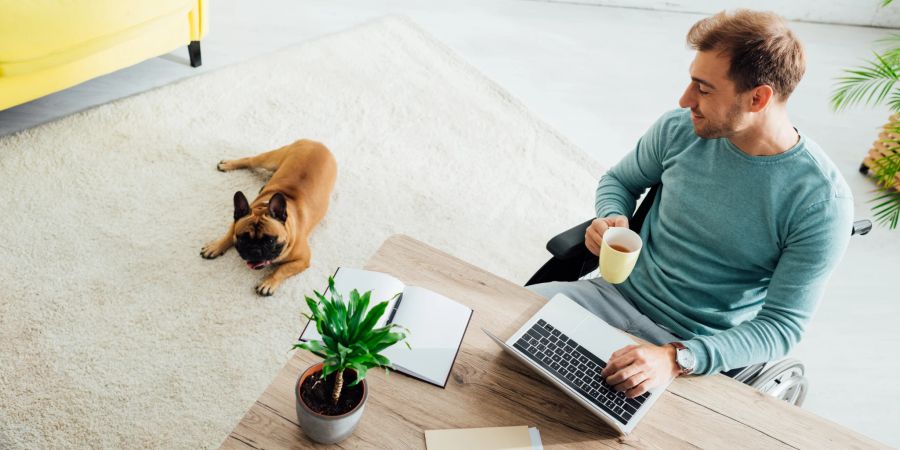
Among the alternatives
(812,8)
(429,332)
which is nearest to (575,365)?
(429,332)

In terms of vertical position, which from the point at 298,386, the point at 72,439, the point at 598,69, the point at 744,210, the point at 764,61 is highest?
the point at 764,61

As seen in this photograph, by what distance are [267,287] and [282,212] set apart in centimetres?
31

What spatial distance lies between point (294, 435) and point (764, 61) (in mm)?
1247

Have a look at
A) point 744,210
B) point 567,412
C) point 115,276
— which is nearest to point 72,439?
point 115,276

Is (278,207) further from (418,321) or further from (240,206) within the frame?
(418,321)

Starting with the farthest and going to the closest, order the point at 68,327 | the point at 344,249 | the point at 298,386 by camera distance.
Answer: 1. the point at 344,249
2. the point at 68,327
3. the point at 298,386

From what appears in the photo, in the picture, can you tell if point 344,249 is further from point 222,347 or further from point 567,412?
point 567,412

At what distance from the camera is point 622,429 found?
118 cm

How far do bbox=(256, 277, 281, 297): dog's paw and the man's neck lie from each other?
1571 millimetres

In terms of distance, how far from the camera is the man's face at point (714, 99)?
1.45 meters

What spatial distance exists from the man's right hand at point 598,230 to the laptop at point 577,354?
0.23m

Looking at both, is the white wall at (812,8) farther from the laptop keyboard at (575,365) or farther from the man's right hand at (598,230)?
the laptop keyboard at (575,365)

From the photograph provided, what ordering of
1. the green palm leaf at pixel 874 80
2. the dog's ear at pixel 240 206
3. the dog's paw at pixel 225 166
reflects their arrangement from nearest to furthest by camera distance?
the dog's ear at pixel 240 206
the green palm leaf at pixel 874 80
the dog's paw at pixel 225 166

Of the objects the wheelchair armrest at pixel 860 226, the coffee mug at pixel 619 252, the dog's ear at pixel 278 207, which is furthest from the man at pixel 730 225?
the dog's ear at pixel 278 207
